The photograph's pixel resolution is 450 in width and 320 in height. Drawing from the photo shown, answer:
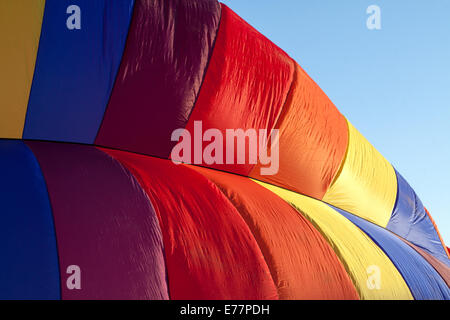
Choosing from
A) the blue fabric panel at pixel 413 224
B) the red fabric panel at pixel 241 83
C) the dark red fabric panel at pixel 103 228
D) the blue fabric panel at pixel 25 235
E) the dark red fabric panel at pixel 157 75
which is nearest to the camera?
the blue fabric panel at pixel 25 235

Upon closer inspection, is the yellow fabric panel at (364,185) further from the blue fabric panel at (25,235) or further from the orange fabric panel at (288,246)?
the blue fabric panel at (25,235)

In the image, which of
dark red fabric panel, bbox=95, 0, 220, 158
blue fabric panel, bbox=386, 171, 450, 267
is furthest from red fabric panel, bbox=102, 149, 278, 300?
blue fabric panel, bbox=386, 171, 450, 267

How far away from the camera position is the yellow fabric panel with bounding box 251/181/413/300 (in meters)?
3.08

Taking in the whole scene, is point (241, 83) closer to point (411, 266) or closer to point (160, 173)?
point (160, 173)

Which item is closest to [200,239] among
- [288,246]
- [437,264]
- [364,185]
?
[288,246]

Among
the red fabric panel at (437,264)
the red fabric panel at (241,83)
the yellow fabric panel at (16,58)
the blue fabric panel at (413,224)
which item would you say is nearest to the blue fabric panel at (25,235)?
the yellow fabric panel at (16,58)

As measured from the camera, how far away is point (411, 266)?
3.53 meters

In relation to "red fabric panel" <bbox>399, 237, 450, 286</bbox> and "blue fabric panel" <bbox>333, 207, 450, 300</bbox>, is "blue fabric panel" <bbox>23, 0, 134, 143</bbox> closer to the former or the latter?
"blue fabric panel" <bbox>333, 207, 450, 300</bbox>

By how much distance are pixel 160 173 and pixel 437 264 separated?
7.69 feet

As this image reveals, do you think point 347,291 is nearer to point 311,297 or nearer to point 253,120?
point 311,297

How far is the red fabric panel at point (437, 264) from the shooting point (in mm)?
3776

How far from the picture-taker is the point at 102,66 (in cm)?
264

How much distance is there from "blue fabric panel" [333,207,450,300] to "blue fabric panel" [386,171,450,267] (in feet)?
1.51

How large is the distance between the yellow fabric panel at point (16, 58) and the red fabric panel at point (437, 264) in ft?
9.42
